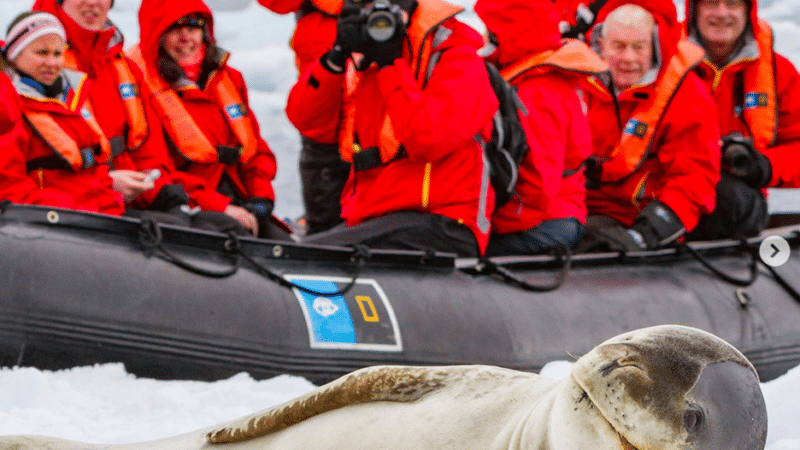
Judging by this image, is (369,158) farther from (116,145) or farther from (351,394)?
(351,394)

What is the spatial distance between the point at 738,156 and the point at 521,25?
1397 millimetres

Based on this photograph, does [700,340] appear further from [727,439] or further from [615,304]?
[615,304]

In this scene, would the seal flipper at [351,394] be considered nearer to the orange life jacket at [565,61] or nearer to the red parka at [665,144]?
the orange life jacket at [565,61]

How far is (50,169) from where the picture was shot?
343cm

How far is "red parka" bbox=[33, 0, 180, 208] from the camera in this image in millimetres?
3984

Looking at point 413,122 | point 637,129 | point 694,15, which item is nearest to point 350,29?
point 413,122

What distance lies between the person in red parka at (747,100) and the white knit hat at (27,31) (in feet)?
9.57

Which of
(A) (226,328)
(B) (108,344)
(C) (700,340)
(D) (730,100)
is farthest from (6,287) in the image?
(D) (730,100)

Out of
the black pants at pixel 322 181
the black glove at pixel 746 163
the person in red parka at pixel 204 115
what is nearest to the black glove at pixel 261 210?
the person in red parka at pixel 204 115

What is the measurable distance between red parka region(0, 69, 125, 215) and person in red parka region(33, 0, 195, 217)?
25 cm

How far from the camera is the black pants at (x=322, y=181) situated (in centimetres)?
440

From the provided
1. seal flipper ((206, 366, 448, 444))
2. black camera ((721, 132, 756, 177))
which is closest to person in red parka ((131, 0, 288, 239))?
black camera ((721, 132, 756, 177))

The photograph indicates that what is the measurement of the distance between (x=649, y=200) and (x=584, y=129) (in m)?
0.77

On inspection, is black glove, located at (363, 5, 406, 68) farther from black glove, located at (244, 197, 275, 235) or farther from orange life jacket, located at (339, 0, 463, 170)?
black glove, located at (244, 197, 275, 235)
